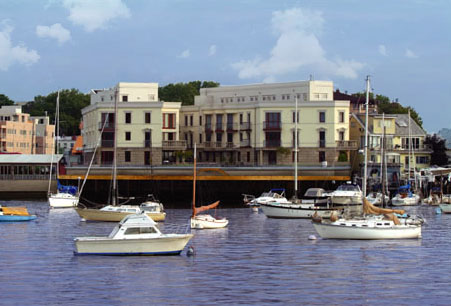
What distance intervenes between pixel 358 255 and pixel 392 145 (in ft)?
329

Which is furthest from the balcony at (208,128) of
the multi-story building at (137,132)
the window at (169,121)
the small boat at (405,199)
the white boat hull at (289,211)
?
the white boat hull at (289,211)

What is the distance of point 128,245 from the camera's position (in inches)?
2162

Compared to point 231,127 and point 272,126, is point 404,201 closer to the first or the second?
point 272,126

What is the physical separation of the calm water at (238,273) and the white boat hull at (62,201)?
1555 inches

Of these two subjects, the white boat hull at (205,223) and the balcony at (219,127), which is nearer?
the white boat hull at (205,223)

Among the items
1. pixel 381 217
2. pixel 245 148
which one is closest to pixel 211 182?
pixel 245 148

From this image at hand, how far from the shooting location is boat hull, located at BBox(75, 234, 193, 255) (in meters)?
54.8

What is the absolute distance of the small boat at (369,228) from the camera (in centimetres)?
6638

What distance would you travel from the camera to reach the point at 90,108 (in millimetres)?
153750

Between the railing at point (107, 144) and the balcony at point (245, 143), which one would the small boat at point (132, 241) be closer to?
the railing at point (107, 144)

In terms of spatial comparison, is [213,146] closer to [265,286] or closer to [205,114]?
[205,114]

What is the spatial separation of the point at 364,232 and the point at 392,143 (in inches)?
3647

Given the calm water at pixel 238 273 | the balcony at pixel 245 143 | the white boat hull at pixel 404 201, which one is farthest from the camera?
the balcony at pixel 245 143

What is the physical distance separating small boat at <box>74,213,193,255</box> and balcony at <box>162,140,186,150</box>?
89.9m
